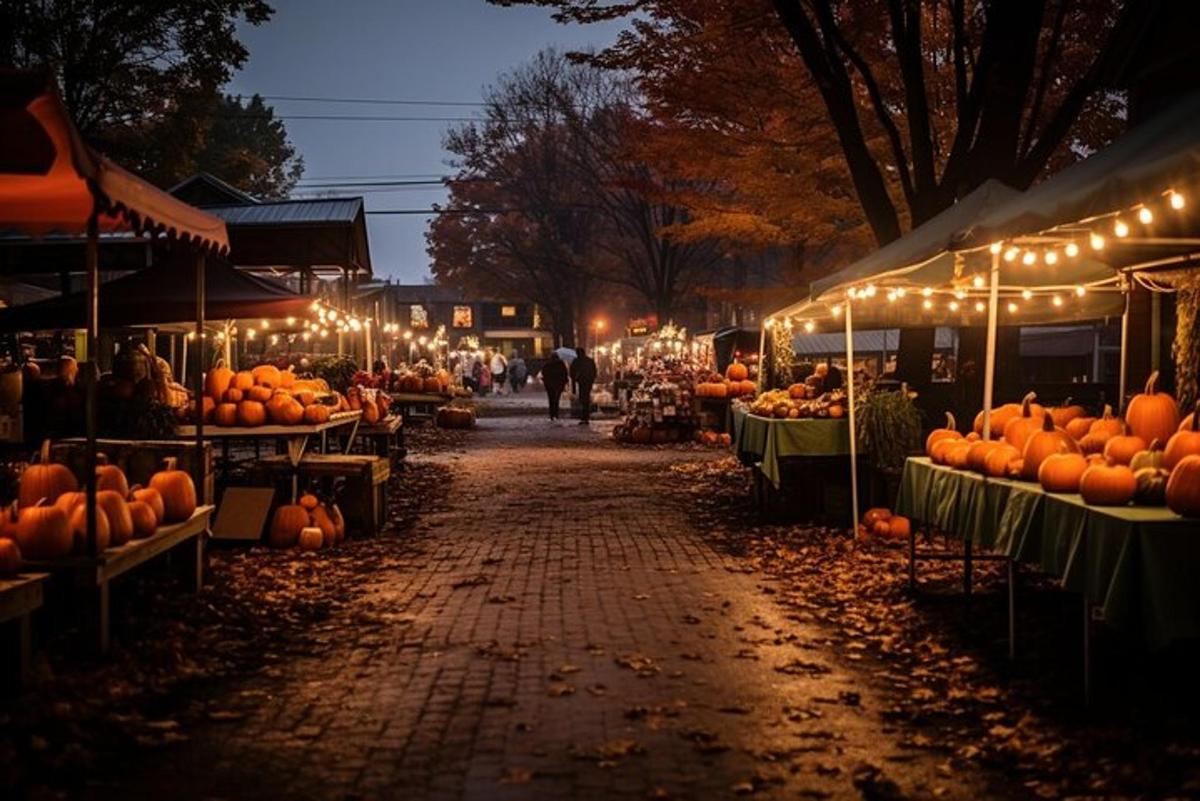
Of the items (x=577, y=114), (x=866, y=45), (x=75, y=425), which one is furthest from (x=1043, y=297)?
(x=577, y=114)

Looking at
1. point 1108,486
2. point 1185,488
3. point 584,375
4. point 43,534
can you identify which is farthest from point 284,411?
point 584,375

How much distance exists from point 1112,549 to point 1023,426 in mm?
2473

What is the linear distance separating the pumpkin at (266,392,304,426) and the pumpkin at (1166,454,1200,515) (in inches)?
345

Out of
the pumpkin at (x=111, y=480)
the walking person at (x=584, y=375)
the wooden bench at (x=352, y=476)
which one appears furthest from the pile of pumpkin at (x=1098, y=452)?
the walking person at (x=584, y=375)

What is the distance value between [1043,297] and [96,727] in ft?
35.1

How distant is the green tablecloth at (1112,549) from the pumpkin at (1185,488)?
6 centimetres

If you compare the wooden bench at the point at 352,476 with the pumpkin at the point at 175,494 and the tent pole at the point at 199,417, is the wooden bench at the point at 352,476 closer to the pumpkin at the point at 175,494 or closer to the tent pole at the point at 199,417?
the tent pole at the point at 199,417

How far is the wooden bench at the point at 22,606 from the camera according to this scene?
5648 mm

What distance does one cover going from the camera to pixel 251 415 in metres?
12.0

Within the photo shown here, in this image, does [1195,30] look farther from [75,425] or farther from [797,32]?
[75,425]

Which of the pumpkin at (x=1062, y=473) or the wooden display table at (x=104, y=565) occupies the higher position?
the pumpkin at (x=1062, y=473)

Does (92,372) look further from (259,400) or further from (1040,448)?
(259,400)

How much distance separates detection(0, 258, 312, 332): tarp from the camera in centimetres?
1244

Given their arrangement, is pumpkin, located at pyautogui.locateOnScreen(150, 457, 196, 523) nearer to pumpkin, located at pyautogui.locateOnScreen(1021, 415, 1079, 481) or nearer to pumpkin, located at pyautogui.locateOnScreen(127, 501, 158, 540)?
pumpkin, located at pyautogui.locateOnScreen(127, 501, 158, 540)
